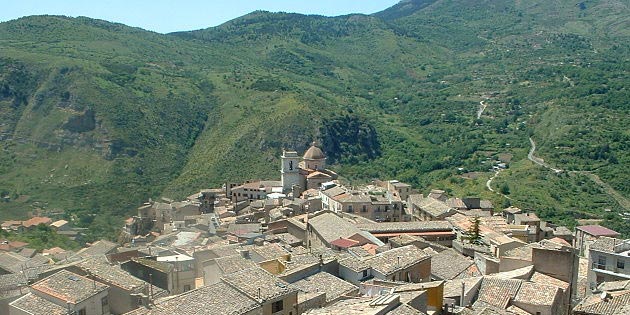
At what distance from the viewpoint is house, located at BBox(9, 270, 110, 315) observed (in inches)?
643

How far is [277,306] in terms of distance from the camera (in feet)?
54.2

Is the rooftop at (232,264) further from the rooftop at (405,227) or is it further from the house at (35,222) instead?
the house at (35,222)

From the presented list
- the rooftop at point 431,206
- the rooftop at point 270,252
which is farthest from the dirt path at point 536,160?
the rooftop at point 270,252

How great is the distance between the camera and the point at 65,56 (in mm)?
104250

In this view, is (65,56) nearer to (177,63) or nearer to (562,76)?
(177,63)

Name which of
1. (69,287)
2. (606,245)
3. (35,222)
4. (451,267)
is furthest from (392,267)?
(35,222)

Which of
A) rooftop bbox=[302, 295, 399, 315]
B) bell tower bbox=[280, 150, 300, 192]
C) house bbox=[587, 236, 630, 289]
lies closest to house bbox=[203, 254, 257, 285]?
rooftop bbox=[302, 295, 399, 315]

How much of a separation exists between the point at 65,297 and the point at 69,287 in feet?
2.24

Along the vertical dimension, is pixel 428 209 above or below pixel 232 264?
below

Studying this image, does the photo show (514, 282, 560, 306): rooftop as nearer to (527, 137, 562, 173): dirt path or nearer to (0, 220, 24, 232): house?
(0, 220, 24, 232): house

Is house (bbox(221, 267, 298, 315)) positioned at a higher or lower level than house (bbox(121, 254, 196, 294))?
higher

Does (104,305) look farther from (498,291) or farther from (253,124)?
(253,124)

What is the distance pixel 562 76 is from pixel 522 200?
73.5 m

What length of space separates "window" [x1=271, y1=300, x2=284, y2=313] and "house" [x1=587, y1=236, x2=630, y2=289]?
13241mm
